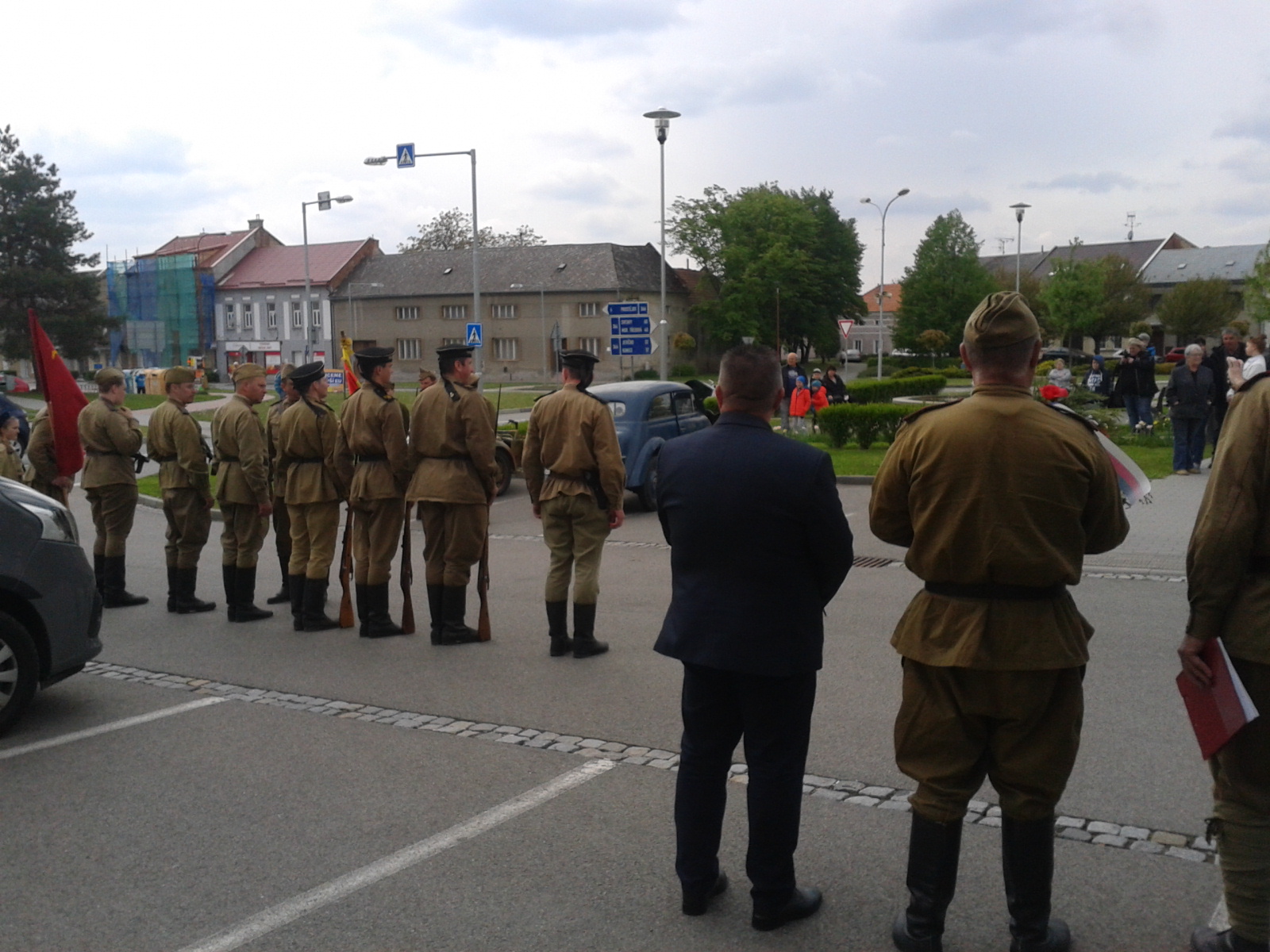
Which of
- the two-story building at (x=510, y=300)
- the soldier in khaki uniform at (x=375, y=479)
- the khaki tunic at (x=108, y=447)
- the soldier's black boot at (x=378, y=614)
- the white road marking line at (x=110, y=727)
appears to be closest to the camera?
the white road marking line at (x=110, y=727)

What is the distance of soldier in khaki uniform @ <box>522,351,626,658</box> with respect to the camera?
25.7 ft

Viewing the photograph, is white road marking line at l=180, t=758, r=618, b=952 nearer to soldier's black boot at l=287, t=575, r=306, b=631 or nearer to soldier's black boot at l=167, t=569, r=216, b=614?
soldier's black boot at l=287, t=575, r=306, b=631

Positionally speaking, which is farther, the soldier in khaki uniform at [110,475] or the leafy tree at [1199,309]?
the leafy tree at [1199,309]

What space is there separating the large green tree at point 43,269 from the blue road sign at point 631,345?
55643 mm

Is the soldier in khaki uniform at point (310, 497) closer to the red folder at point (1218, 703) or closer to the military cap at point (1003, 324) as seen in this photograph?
the military cap at point (1003, 324)

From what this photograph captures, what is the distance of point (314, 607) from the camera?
912 centimetres

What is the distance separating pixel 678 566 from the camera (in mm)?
4070

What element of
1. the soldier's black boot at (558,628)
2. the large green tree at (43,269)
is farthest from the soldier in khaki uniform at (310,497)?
the large green tree at (43,269)

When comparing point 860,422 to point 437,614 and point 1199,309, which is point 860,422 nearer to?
point 437,614

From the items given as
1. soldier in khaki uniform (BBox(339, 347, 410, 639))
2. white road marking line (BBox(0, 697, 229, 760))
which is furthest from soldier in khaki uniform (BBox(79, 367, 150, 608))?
white road marking line (BBox(0, 697, 229, 760))

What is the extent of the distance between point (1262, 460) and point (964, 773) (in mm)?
1231

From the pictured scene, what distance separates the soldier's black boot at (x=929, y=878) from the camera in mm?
3572

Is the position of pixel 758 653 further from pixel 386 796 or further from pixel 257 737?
pixel 257 737

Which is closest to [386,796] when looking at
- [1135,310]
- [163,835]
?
[163,835]
